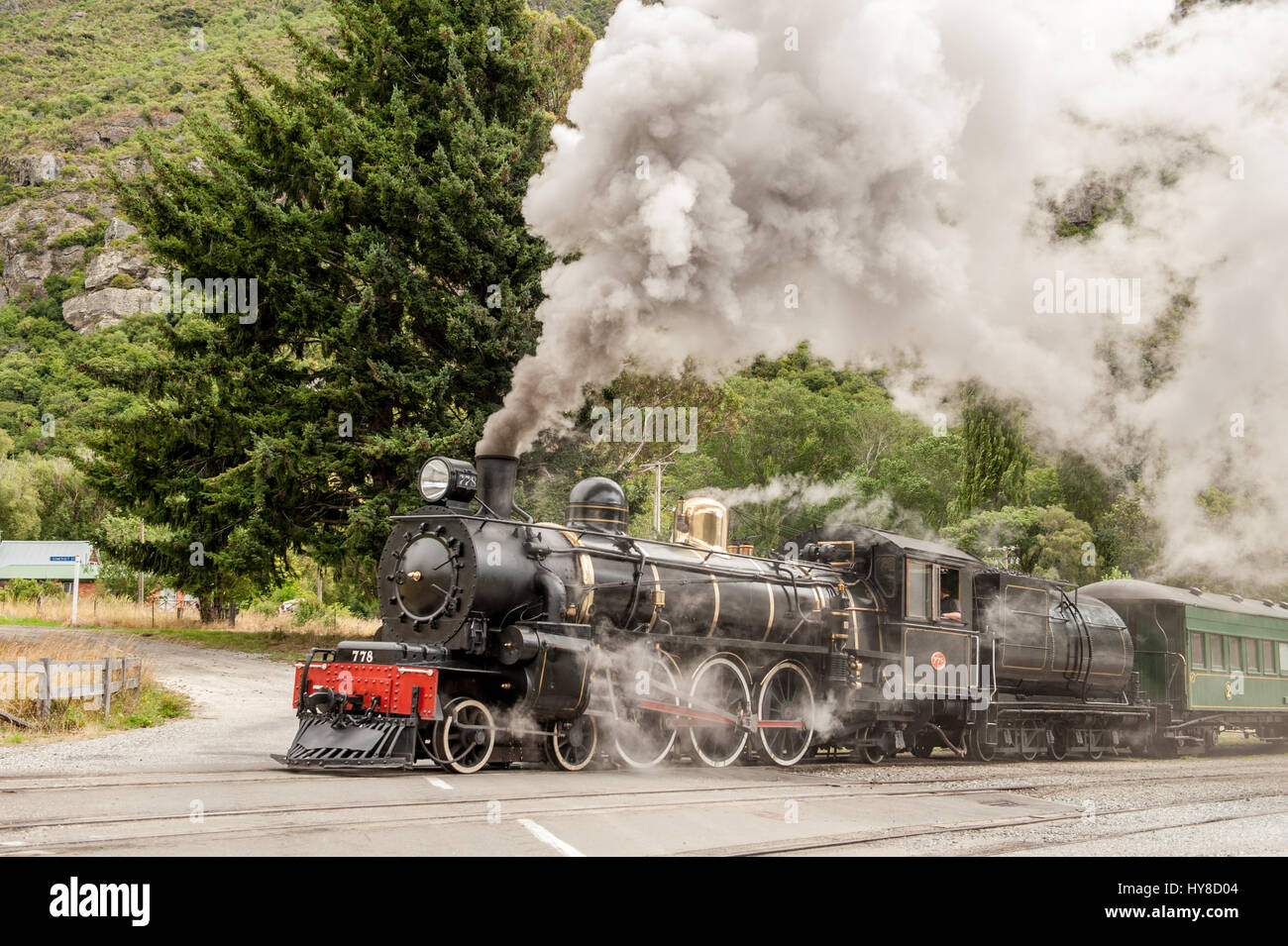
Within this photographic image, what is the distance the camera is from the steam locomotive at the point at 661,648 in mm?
9586

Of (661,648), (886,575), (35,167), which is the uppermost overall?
(35,167)

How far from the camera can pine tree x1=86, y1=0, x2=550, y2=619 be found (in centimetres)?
2077

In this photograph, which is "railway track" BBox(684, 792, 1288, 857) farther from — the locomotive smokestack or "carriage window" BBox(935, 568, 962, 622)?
"carriage window" BBox(935, 568, 962, 622)

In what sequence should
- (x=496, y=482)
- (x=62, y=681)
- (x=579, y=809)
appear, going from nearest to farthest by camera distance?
1. (x=579, y=809)
2. (x=496, y=482)
3. (x=62, y=681)

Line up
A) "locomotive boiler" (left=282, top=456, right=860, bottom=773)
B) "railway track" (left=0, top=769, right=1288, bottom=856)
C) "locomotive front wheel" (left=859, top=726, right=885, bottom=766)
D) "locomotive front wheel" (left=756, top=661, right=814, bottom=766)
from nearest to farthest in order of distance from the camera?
"railway track" (left=0, top=769, right=1288, bottom=856) < "locomotive boiler" (left=282, top=456, right=860, bottom=773) < "locomotive front wheel" (left=756, top=661, right=814, bottom=766) < "locomotive front wheel" (left=859, top=726, right=885, bottom=766)

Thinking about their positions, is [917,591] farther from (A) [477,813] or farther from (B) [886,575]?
(A) [477,813]

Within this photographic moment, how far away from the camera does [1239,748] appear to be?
72.1 ft

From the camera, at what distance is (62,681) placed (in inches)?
473

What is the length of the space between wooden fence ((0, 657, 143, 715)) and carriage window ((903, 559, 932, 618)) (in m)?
10.3

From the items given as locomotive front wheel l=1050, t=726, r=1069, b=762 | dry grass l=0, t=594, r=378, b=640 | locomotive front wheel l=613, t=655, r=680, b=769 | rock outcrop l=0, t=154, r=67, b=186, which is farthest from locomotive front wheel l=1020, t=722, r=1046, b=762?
rock outcrop l=0, t=154, r=67, b=186

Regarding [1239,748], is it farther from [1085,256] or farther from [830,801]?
[830,801]

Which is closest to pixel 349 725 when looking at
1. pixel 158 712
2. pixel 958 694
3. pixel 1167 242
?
pixel 158 712

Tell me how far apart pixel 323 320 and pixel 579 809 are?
1687cm

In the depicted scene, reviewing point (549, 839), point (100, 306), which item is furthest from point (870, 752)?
point (100, 306)
